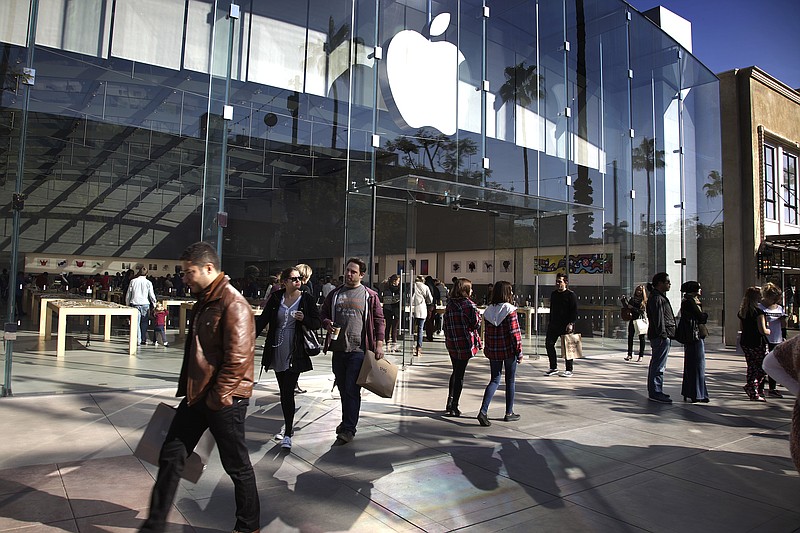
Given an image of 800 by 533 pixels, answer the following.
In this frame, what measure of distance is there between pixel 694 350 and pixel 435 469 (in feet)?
16.1

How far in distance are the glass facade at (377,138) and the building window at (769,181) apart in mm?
2010

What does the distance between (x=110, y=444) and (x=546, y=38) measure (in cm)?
1286

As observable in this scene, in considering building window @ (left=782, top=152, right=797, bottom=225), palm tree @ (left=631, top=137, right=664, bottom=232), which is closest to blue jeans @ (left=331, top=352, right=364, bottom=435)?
palm tree @ (left=631, top=137, right=664, bottom=232)

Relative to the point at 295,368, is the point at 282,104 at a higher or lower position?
higher

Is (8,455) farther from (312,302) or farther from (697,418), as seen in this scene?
(697,418)

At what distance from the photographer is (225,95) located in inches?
362

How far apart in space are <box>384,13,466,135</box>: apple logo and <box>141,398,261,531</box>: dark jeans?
29.4 ft

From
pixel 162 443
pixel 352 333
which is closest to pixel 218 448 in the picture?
pixel 162 443

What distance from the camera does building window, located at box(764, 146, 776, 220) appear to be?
18.8 metres

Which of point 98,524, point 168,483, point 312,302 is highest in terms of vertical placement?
point 312,302

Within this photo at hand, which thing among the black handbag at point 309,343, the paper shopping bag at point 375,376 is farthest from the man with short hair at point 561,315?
the black handbag at point 309,343

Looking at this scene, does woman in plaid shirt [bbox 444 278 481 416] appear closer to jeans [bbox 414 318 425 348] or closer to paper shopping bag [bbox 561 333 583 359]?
paper shopping bag [bbox 561 333 583 359]

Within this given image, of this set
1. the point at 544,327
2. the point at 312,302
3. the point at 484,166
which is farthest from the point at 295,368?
the point at 544,327

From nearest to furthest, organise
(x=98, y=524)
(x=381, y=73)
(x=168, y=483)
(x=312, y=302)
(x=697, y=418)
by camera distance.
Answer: (x=168, y=483), (x=98, y=524), (x=312, y=302), (x=697, y=418), (x=381, y=73)
